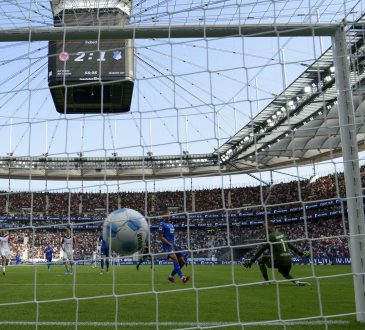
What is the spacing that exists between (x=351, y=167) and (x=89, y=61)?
296cm

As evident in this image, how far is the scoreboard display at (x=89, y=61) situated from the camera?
194 inches

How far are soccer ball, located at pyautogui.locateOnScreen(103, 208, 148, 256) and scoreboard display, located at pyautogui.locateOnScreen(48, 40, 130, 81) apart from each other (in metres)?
1.63

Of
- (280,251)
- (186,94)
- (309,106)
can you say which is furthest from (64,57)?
(280,251)

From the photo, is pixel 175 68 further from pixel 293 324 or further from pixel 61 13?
pixel 293 324

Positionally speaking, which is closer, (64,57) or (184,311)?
(64,57)

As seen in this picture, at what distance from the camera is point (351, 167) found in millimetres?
4586

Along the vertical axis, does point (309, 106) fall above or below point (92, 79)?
below

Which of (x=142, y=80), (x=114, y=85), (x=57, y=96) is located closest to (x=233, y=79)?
(x=142, y=80)

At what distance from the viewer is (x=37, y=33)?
4895 millimetres

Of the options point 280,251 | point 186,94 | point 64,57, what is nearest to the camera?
point 186,94

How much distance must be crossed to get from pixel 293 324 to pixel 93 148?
103 inches

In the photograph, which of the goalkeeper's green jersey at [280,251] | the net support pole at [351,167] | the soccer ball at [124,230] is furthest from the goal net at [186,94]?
the goalkeeper's green jersey at [280,251]

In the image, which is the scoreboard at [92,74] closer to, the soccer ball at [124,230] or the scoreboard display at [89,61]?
the scoreboard display at [89,61]

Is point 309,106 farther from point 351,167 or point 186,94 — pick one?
point 186,94
